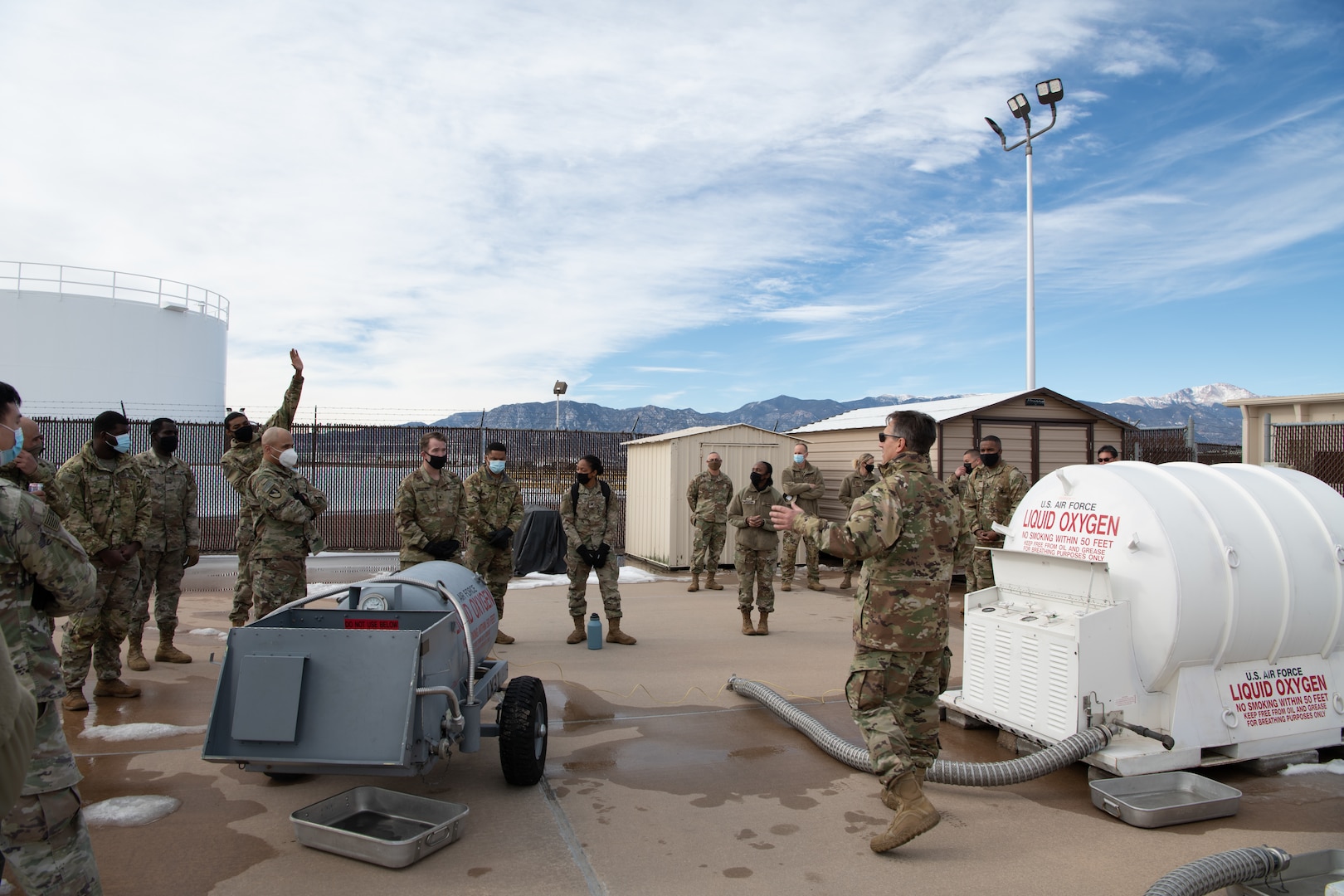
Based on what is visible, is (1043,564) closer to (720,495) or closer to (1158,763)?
(1158,763)

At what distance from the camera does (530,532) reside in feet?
39.7

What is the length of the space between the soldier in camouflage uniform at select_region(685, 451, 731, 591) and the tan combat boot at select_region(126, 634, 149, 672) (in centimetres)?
656

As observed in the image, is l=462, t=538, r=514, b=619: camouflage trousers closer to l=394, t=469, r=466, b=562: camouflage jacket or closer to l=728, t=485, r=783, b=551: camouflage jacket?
l=394, t=469, r=466, b=562: camouflage jacket

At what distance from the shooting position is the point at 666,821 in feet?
13.2

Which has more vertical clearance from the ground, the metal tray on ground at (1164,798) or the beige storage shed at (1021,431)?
the beige storage shed at (1021,431)

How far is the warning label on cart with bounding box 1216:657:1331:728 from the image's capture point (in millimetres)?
4559

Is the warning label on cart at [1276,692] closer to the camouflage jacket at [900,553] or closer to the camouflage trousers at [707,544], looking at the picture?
the camouflage jacket at [900,553]

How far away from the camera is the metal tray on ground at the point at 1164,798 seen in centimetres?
395

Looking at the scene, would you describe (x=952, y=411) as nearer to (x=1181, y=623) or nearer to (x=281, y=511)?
(x=1181, y=623)

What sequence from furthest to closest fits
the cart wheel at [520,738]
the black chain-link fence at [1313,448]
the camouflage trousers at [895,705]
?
the black chain-link fence at [1313,448] → the cart wheel at [520,738] → the camouflage trousers at [895,705]

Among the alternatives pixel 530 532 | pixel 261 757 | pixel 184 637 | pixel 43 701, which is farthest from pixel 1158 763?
pixel 530 532

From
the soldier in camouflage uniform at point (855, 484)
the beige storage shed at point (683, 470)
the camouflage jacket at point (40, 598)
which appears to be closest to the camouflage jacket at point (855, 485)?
the soldier in camouflage uniform at point (855, 484)

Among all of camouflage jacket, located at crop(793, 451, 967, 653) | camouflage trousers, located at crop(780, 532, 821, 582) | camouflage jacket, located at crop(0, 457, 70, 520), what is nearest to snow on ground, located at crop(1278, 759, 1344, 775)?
camouflage jacket, located at crop(793, 451, 967, 653)

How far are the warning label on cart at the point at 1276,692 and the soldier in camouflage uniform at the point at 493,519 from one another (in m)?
5.69
